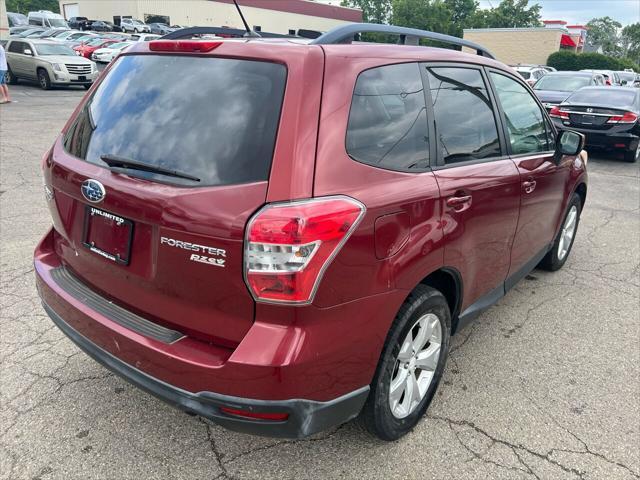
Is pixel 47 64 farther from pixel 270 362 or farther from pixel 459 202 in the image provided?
pixel 270 362

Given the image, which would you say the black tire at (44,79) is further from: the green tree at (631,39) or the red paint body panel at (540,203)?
the green tree at (631,39)

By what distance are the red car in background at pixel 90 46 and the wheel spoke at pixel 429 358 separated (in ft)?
88.8

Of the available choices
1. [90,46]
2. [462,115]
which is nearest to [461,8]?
[90,46]

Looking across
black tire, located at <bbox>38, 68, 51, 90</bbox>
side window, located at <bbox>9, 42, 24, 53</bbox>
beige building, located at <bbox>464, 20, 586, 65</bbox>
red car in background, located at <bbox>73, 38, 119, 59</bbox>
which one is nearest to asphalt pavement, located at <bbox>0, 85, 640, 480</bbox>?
black tire, located at <bbox>38, 68, 51, 90</bbox>

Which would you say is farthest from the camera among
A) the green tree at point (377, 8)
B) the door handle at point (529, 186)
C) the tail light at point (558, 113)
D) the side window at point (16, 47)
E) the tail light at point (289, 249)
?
the green tree at point (377, 8)

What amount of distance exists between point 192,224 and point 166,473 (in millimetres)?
1185

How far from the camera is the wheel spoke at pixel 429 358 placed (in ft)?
8.50

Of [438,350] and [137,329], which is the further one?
[438,350]

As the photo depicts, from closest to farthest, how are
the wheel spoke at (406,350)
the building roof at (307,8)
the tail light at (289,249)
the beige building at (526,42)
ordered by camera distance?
the tail light at (289,249) < the wheel spoke at (406,350) < the beige building at (526,42) < the building roof at (307,8)

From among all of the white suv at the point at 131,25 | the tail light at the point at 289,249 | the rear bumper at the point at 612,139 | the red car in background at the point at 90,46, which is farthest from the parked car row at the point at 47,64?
the white suv at the point at 131,25

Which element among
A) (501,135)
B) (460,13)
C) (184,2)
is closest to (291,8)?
(184,2)

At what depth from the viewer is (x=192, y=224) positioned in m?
1.89

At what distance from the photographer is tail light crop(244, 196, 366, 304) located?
1810 millimetres

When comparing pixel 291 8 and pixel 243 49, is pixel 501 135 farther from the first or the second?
pixel 291 8
